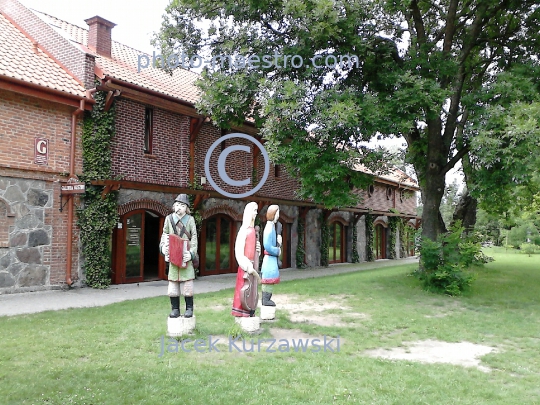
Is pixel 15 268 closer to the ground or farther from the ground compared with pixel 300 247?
closer to the ground

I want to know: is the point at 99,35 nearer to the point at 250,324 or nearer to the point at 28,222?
the point at 28,222

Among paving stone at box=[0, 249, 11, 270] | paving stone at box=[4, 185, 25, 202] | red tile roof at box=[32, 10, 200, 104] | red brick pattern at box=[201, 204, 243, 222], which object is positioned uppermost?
red tile roof at box=[32, 10, 200, 104]

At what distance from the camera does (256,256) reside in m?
7.39

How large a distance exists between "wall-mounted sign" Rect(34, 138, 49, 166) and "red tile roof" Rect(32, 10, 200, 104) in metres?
2.61

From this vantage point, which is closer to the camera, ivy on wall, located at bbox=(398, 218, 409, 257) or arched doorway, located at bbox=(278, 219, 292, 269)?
arched doorway, located at bbox=(278, 219, 292, 269)

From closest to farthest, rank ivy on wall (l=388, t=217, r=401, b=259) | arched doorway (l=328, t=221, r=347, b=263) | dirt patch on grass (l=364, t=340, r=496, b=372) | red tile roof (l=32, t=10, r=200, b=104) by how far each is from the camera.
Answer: dirt patch on grass (l=364, t=340, r=496, b=372)
red tile roof (l=32, t=10, r=200, b=104)
arched doorway (l=328, t=221, r=347, b=263)
ivy on wall (l=388, t=217, r=401, b=259)

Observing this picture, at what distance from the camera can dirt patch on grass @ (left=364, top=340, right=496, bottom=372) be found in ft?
20.3

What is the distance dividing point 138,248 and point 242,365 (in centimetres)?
874

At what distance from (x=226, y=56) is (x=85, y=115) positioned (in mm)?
4160

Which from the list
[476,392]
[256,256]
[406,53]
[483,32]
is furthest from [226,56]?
[476,392]

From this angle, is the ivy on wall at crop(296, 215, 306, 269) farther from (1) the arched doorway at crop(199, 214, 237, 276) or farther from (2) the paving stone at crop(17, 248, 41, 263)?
(2) the paving stone at crop(17, 248, 41, 263)

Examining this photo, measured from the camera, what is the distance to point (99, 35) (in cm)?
1520

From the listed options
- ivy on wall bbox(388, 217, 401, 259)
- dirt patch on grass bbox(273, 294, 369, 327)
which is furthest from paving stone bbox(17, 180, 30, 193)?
ivy on wall bbox(388, 217, 401, 259)

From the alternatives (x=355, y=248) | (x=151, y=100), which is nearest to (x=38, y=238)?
(x=151, y=100)
